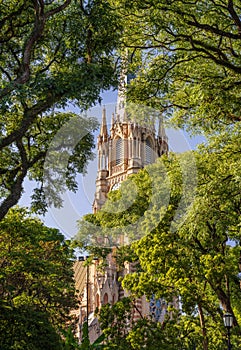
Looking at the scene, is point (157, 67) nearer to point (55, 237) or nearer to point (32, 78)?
point (32, 78)

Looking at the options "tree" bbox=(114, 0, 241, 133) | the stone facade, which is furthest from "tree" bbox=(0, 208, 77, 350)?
the stone facade

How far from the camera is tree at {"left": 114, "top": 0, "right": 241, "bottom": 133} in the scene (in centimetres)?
1181

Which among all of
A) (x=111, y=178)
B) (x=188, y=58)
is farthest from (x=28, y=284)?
(x=111, y=178)

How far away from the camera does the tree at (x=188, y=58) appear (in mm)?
11812

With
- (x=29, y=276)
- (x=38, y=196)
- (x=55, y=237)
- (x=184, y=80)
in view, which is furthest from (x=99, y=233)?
(x=184, y=80)

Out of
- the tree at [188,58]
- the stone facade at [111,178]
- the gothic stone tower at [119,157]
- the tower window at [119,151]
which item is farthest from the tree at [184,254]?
the tower window at [119,151]

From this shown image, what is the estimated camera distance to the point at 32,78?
37.4ft

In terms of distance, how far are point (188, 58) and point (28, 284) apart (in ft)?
50.4

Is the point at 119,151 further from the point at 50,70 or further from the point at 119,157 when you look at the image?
the point at 50,70

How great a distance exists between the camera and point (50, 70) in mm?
14305

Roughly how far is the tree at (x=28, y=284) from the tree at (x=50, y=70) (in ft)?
11.5

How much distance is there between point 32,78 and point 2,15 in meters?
2.67

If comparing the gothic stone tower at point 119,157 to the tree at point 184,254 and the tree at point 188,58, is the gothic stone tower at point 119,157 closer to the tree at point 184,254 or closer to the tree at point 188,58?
the tree at point 184,254

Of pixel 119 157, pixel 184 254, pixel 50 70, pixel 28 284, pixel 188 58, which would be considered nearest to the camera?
pixel 188 58
